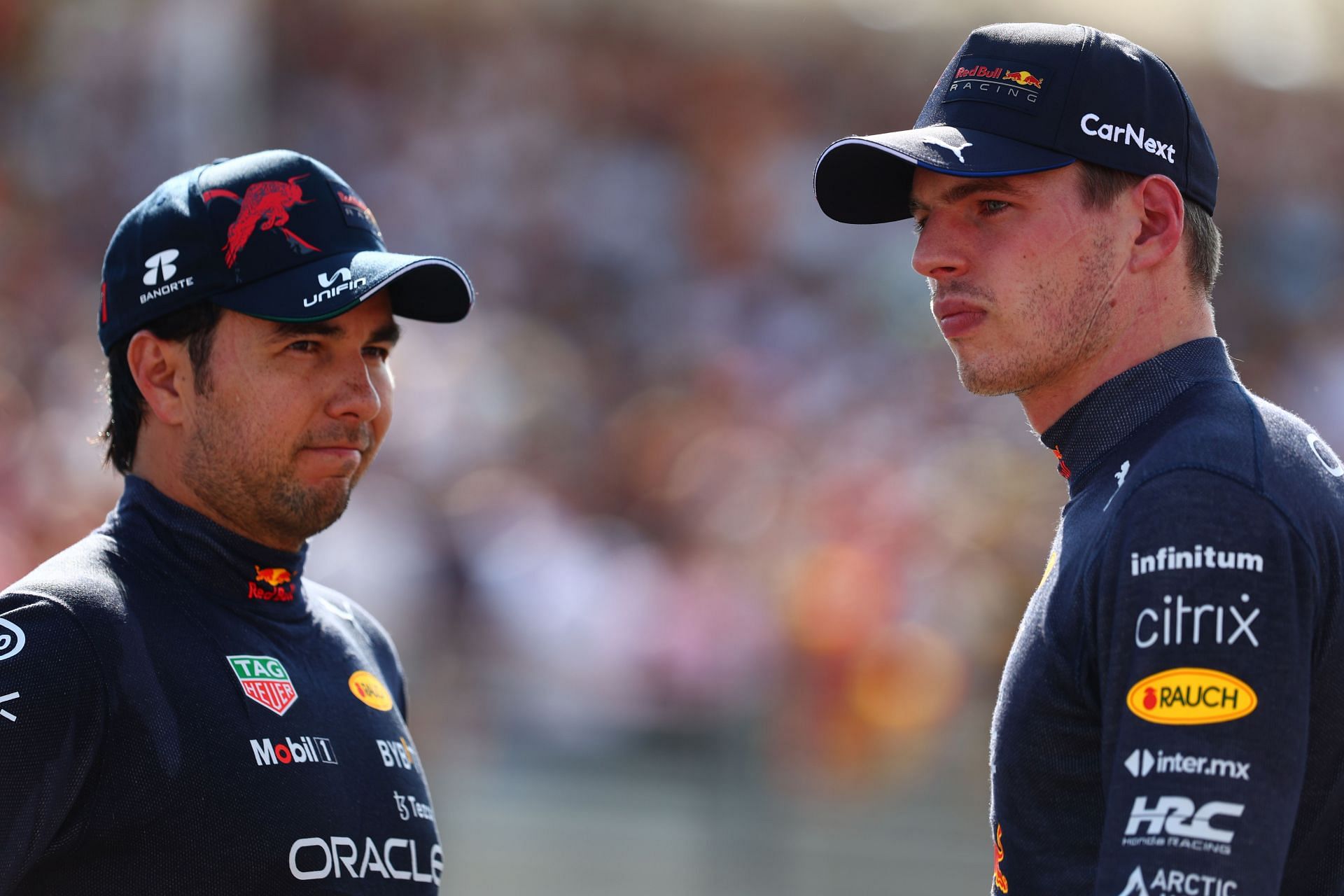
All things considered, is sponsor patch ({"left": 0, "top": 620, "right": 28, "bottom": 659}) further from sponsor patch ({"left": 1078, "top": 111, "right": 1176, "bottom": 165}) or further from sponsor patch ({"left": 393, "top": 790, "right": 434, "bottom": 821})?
sponsor patch ({"left": 1078, "top": 111, "right": 1176, "bottom": 165})

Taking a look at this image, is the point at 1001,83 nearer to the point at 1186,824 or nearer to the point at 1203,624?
the point at 1203,624

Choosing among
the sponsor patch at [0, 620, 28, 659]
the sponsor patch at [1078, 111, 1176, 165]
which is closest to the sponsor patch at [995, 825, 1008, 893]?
the sponsor patch at [1078, 111, 1176, 165]

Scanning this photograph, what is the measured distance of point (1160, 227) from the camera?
2.01m

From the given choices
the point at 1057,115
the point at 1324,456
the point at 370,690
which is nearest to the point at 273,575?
the point at 370,690

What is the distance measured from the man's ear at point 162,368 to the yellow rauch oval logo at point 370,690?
0.52 metres

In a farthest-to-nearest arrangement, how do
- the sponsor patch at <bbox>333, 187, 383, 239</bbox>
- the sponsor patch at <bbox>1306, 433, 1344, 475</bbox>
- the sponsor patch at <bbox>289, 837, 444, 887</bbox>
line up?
the sponsor patch at <bbox>333, 187, 383, 239</bbox>
the sponsor patch at <bbox>289, 837, 444, 887</bbox>
the sponsor patch at <bbox>1306, 433, 1344, 475</bbox>

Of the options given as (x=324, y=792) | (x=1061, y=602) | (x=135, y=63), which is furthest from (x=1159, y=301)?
(x=135, y=63)

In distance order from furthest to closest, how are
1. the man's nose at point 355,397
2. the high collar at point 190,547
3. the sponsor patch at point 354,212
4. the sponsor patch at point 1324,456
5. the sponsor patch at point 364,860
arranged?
the sponsor patch at point 354,212
the man's nose at point 355,397
the high collar at point 190,547
the sponsor patch at point 364,860
the sponsor patch at point 1324,456

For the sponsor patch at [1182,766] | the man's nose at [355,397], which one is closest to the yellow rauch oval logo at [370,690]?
the man's nose at [355,397]

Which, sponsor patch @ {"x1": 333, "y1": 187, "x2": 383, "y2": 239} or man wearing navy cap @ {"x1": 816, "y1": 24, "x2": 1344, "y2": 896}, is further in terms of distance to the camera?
sponsor patch @ {"x1": 333, "y1": 187, "x2": 383, "y2": 239}

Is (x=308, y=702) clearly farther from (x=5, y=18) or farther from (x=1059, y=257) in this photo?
(x=5, y=18)

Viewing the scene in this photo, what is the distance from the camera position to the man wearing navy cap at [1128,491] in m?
1.62

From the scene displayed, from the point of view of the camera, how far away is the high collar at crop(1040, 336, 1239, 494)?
1.94 meters

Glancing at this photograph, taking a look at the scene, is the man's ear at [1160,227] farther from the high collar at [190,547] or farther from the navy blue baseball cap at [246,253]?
the high collar at [190,547]
